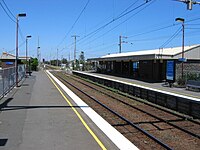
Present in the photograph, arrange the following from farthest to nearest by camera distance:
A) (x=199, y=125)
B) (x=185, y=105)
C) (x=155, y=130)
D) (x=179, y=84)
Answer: (x=179, y=84), (x=185, y=105), (x=199, y=125), (x=155, y=130)

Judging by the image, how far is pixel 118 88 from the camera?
27688 millimetres

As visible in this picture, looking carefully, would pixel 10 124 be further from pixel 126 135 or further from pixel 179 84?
pixel 179 84

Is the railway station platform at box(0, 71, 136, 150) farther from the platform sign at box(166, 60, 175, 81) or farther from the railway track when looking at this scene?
the platform sign at box(166, 60, 175, 81)

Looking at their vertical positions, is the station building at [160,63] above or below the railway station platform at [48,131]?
above

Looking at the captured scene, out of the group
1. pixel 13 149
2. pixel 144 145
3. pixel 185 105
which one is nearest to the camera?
pixel 13 149

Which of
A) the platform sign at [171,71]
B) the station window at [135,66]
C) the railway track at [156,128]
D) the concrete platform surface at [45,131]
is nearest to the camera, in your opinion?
the concrete platform surface at [45,131]

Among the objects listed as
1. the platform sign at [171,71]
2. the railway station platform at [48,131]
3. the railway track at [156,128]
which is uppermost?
the platform sign at [171,71]

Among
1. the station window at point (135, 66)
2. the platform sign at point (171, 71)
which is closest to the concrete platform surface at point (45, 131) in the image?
the platform sign at point (171, 71)

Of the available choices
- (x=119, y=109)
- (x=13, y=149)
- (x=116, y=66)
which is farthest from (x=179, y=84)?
(x=116, y=66)

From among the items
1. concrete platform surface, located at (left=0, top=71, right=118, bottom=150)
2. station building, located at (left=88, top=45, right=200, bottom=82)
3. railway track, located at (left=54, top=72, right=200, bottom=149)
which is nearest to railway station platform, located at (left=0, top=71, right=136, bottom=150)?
concrete platform surface, located at (left=0, top=71, right=118, bottom=150)

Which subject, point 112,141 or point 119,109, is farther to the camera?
point 119,109

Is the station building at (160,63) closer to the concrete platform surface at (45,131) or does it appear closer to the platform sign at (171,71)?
the platform sign at (171,71)

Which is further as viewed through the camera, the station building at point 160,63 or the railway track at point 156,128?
the station building at point 160,63

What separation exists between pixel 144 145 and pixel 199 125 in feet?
13.7
